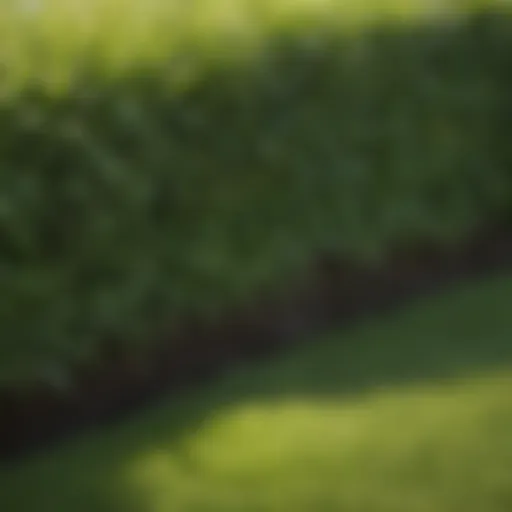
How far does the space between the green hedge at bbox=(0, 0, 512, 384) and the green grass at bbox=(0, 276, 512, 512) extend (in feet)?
1.36

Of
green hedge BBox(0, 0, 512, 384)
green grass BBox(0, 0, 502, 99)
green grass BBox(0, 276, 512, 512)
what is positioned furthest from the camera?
green hedge BBox(0, 0, 512, 384)

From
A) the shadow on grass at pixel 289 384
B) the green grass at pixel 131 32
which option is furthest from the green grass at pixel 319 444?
the green grass at pixel 131 32

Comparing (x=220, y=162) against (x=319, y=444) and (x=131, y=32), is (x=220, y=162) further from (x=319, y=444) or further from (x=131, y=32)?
(x=319, y=444)

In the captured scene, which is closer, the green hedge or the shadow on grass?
the shadow on grass

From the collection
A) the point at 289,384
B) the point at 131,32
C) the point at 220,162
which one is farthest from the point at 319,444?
the point at 131,32

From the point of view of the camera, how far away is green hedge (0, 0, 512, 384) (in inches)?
159

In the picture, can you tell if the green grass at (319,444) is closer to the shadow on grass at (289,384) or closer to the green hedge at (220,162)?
the shadow on grass at (289,384)

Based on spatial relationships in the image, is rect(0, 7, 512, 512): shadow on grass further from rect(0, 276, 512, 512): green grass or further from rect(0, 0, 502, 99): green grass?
rect(0, 0, 502, 99): green grass

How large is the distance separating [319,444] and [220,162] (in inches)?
47.5

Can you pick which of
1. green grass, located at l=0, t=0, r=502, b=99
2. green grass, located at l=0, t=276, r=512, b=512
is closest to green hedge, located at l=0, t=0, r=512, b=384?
green grass, located at l=0, t=0, r=502, b=99

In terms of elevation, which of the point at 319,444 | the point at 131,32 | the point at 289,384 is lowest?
the point at 319,444

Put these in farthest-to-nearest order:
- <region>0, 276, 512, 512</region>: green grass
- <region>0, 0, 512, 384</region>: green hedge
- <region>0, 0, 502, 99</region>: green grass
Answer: <region>0, 0, 512, 384</region>: green hedge, <region>0, 0, 502, 99</region>: green grass, <region>0, 276, 512, 512</region>: green grass

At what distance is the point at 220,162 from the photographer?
4.53m

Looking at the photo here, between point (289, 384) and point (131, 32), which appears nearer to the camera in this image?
point (131, 32)
